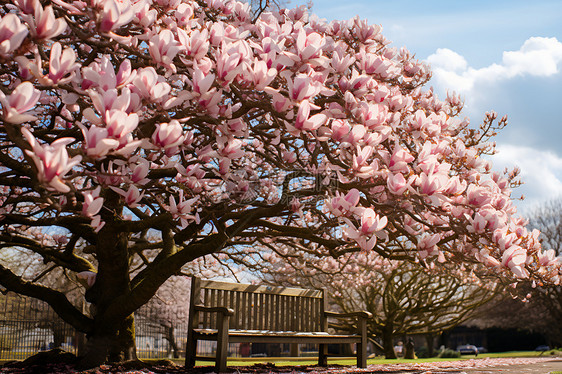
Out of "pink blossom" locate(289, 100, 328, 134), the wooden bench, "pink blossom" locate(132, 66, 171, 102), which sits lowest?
the wooden bench

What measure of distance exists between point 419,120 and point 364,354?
14.4 feet

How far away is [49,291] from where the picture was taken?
5.81m

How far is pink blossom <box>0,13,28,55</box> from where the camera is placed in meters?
2.04

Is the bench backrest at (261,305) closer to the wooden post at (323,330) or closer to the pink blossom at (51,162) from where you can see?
the wooden post at (323,330)

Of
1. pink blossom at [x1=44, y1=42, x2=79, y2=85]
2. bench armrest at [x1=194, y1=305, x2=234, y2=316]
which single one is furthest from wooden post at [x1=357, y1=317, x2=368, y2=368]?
pink blossom at [x1=44, y1=42, x2=79, y2=85]

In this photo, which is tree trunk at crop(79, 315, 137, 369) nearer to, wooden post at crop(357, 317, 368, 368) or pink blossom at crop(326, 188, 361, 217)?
wooden post at crop(357, 317, 368, 368)

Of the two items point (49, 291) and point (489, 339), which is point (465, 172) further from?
point (489, 339)

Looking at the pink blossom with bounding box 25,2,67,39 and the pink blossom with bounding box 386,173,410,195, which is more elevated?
the pink blossom with bounding box 25,2,67,39

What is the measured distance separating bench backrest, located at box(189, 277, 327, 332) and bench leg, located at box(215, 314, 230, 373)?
2.50 feet

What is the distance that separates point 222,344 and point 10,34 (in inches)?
160

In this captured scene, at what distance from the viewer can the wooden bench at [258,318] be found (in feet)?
19.0

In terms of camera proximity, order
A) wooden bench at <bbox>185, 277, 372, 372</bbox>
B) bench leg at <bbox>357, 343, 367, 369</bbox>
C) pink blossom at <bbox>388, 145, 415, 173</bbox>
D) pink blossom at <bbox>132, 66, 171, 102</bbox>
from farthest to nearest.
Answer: bench leg at <bbox>357, 343, 367, 369</bbox> → wooden bench at <bbox>185, 277, 372, 372</bbox> → pink blossom at <bbox>388, 145, 415, 173</bbox> → pink blossom at <bbox>132, 66, 171, 102</bbox>

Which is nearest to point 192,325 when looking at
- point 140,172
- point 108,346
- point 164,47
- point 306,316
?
point 108,346

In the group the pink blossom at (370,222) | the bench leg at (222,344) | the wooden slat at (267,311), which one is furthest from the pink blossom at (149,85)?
the wooden slat at (267,311)
